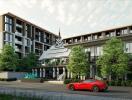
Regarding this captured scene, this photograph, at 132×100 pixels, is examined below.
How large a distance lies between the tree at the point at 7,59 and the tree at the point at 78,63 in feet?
82.1

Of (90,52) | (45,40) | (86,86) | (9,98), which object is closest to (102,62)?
(90,52)

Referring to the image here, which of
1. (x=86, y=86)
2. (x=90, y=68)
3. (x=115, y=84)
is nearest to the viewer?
(x=86, y=86)

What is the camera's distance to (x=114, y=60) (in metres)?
44.2

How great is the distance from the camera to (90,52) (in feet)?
178

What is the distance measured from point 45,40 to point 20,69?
34.4 m

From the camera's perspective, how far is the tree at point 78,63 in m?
48.7

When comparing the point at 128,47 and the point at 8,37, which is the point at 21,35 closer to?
the point at 8,37

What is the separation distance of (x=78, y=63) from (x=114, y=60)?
740cm

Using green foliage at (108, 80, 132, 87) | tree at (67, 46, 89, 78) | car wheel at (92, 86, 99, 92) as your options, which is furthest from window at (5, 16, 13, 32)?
car wheel at (92, 86, 99, 92)

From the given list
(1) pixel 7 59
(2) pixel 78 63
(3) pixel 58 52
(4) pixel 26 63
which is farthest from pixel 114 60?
(4) pixel 26 63

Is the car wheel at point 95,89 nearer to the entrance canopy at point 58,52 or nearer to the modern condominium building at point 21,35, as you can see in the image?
the entrance canopy at point 58,52

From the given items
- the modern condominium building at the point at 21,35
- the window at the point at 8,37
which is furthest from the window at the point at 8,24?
the window at the point at 8,37

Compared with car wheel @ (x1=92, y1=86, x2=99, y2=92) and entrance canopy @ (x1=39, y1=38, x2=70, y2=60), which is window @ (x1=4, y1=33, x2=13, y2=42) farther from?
car wheel @ (x1=92, y1=86, x2=99, y2=92)

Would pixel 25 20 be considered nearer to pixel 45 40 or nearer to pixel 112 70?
pixel 45 40
